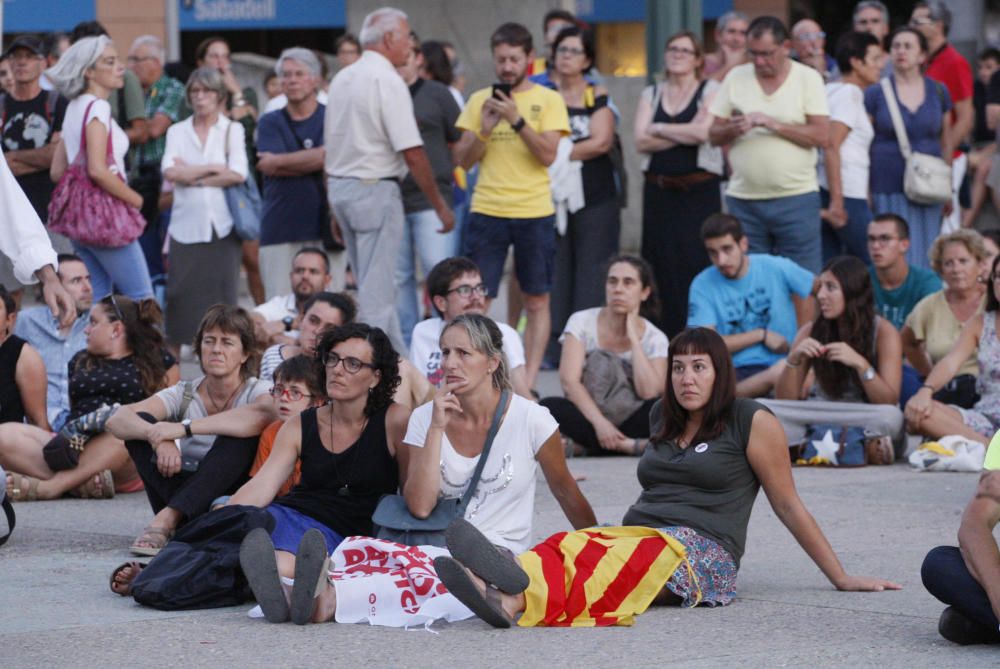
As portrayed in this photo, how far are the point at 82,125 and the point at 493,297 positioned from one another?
2.37 metres

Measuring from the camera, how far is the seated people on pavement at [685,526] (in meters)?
5.20

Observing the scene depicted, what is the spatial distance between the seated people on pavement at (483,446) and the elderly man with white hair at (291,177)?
16.5ft

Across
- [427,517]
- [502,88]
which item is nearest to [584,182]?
[502,88]

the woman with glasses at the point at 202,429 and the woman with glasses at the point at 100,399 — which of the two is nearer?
the woman with glasses at the point at 202,429

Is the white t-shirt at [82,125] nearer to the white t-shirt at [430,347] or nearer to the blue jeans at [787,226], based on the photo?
the white t-shirt at [430,347]

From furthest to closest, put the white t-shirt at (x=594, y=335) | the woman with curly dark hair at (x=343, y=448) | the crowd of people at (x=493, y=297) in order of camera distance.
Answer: the white t-shirt at (x=594, y=335)
the woman with curly dark hair at (x=343, y=448)
the crowd of people at (x=493, y=297)

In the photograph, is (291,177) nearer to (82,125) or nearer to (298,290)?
(298,290)

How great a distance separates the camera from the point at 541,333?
403 inches

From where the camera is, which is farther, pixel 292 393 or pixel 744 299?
pixel 744 299

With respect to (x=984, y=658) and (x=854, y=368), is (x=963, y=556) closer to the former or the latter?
(x=984, y=658)

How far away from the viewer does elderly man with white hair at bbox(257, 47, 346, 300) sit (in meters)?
10.7

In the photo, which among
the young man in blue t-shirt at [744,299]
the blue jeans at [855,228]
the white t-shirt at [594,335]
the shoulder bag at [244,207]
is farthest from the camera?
the blue jeans at [855,228]

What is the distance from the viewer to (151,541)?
6324mm

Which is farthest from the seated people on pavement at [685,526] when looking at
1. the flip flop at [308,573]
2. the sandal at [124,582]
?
the sandal at [124,582]
